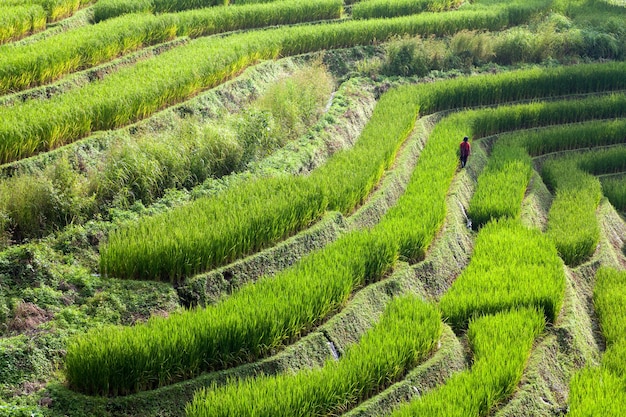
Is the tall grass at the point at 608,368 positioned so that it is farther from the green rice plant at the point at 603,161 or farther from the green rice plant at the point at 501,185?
the green rice plant at the point at 603,161

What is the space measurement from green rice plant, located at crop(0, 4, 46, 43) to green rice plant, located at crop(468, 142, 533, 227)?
899cm

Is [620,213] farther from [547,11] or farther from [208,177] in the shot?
[547,11]

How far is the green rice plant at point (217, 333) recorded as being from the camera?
9.00 m

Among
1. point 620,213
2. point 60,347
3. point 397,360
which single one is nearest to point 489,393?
point 397,360

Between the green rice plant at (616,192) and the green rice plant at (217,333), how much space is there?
8059 millimetres

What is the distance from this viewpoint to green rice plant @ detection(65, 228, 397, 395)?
29.5ft

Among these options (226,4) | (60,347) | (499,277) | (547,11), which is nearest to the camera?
(60,347)

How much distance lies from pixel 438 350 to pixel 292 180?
12.1 feet

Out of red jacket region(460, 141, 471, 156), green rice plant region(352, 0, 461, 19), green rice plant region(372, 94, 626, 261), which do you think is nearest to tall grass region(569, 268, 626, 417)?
green rice plant region(372, 94, 626, 261)

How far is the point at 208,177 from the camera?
47.1 feet

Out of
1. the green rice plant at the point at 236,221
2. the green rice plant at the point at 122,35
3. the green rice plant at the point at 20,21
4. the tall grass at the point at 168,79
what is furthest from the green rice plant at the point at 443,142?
the green rice plant at the point at 20,21

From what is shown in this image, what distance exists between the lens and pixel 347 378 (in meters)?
9.68

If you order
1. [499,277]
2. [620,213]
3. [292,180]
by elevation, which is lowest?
[620,213]

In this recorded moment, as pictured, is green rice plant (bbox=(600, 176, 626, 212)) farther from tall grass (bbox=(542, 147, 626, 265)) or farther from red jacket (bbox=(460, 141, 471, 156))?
red jacket (bbox=(460, 141, 471, 156))
